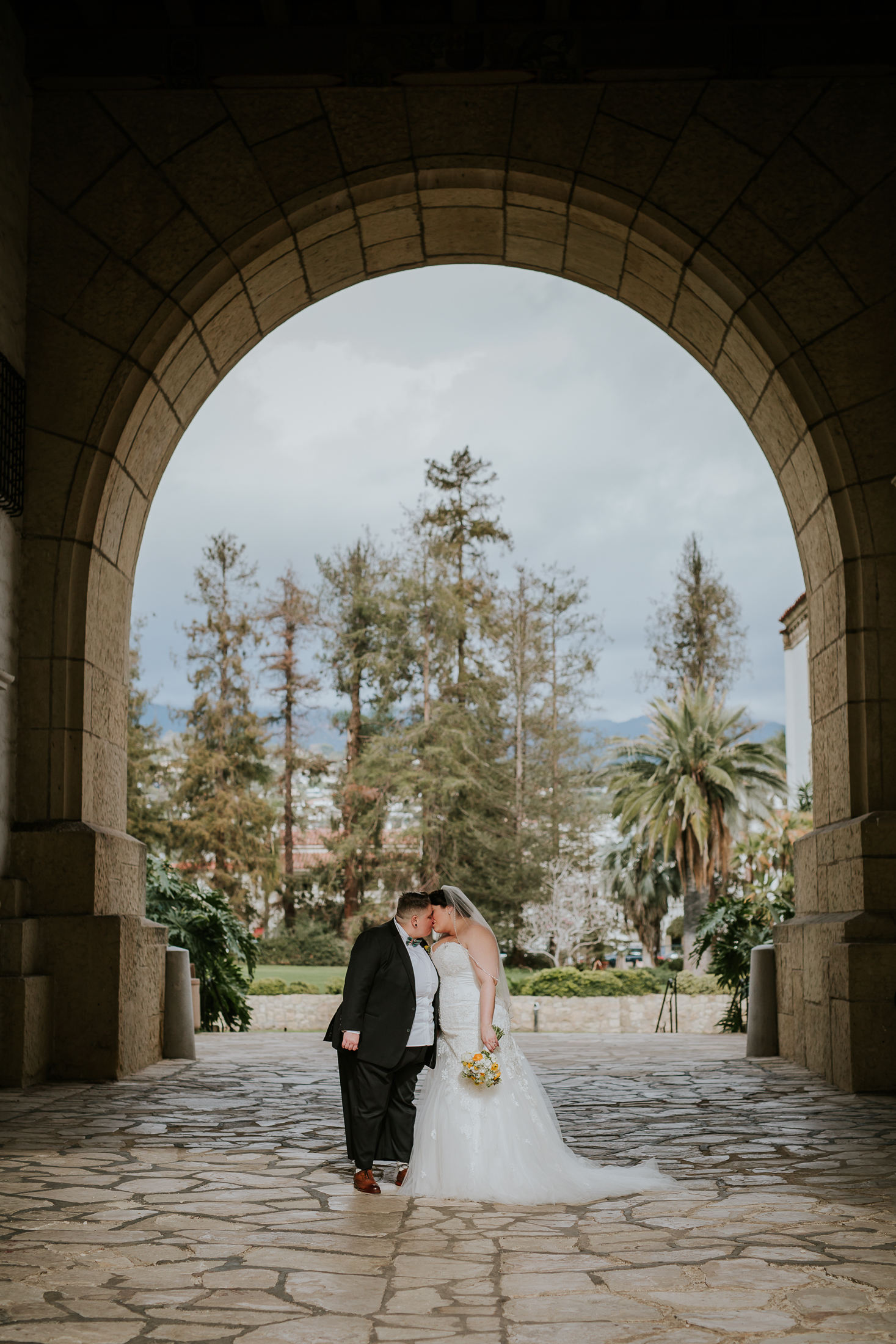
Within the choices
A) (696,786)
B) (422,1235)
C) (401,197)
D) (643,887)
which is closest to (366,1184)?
(422,1235)

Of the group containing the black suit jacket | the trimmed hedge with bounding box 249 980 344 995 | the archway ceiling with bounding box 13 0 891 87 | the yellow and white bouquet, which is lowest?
the trimmed hedge with bounding box 249 980 344 995

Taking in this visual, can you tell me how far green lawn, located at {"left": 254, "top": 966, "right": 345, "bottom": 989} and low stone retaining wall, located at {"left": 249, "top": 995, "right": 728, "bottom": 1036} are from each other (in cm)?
456

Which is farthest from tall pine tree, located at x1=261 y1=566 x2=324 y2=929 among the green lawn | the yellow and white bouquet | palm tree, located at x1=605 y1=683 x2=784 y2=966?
the yellow and white bouquet

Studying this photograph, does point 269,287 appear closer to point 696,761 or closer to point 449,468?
point 696,761

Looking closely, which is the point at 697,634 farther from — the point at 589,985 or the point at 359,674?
the point at 589,985

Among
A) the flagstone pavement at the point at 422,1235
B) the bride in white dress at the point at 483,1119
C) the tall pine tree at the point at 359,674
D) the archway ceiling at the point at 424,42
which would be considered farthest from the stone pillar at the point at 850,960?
the tall pine tree at the point at 359,674

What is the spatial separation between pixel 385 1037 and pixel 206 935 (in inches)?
337

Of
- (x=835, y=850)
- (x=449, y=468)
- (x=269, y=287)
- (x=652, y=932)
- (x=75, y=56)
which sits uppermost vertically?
(x=449, y=468)

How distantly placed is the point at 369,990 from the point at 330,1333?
2.11 meters

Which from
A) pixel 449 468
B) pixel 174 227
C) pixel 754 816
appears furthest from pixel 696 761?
pixel 174 227

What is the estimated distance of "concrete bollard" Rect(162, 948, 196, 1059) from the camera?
975 cm

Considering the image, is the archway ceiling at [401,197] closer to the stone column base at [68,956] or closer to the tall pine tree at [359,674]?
the stone column base at [68,956]

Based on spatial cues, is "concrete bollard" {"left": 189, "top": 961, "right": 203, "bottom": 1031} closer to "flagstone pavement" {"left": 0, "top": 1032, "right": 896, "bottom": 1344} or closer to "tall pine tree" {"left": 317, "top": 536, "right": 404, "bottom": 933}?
"flagstone pavement" {"left": 0, "top": 1032, "right": 896, "bottom": 1344}

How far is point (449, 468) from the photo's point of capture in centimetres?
4581
